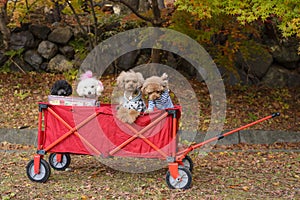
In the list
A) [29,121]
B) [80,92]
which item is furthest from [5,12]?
[80,92]

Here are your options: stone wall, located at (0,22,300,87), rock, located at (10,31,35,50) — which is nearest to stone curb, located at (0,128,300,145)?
stone wall, located at (0,22,300,87)

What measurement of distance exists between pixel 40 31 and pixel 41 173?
280 inches

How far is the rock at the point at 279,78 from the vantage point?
1235 centimetres

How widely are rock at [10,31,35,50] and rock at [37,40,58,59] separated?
0.33 m

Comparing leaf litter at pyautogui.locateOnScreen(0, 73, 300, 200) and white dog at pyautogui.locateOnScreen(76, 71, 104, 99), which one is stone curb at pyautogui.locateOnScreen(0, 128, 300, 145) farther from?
white dog at pyautogui.locateOnScreen(76, 71, 104, 99)

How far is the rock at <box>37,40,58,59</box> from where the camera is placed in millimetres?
12258

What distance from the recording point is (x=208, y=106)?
1048 cm

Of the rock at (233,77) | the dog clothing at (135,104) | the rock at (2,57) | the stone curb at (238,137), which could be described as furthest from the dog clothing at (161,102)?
the rock at (2,57)

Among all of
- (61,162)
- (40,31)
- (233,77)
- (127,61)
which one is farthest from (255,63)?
(61,162)

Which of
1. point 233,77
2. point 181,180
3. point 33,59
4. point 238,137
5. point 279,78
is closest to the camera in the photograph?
point 181,180

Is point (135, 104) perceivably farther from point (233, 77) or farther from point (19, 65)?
point (19, 65)

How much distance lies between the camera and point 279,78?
Answer: 12406 mm

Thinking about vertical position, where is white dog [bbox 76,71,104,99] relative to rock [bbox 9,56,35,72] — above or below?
below

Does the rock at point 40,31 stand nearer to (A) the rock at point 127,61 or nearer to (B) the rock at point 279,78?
(A) the rock at point 127,61
